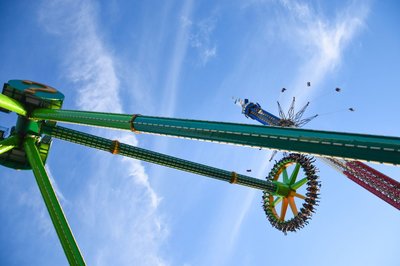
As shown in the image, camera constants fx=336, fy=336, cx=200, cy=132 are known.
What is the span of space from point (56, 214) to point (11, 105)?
492 centimetres

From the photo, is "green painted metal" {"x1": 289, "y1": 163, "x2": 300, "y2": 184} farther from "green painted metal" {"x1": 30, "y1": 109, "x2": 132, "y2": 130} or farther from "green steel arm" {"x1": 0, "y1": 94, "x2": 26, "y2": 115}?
"green steel arm" {"x1": 0, "y1": 94, "x2": 26, "y2": 115}

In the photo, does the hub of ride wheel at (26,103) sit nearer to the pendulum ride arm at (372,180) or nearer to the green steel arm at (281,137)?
the green steel arm at (281,137)

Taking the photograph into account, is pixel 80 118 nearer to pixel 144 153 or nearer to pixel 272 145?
pixel 144 153

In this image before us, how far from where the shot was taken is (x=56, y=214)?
12.8m

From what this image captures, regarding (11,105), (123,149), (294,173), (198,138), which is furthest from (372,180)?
(11,105)

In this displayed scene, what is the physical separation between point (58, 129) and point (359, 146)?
14152mm

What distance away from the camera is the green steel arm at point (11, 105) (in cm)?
1307

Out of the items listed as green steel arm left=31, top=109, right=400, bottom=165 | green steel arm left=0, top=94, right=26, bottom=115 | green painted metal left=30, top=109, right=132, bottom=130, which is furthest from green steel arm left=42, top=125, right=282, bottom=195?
green steel arm left=31, top=109, right=400, bottom=165

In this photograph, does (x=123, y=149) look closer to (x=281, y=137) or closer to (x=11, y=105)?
(x=11, y=105)

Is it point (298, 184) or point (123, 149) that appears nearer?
point (123, 149)

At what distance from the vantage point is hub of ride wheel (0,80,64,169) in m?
15.0

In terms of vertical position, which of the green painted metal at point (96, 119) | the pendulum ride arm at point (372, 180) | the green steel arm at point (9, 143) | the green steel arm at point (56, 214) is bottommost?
the green steel arm at point (56, 214)

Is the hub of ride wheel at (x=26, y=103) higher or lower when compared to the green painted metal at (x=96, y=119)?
higher

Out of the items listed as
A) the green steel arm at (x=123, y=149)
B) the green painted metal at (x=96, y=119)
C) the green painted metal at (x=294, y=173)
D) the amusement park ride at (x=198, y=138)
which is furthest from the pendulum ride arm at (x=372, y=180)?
the green painted metal at (x=96, y=119)
